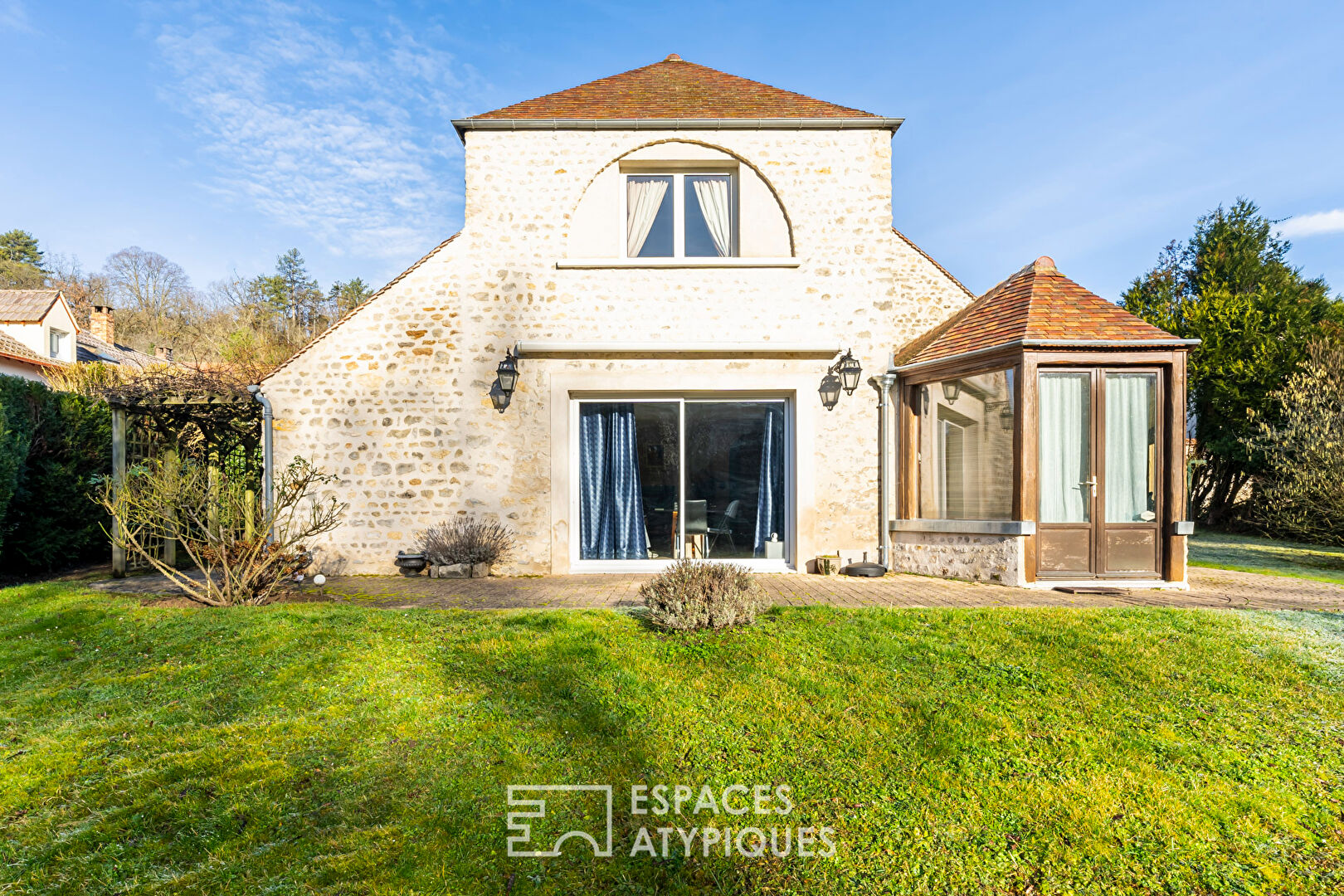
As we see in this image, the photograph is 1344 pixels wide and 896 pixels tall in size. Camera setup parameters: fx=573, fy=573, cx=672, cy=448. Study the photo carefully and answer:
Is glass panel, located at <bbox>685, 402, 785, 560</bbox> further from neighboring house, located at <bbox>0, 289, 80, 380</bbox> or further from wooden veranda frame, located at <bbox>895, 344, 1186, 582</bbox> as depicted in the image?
neighboring house, located at <bbox>0, 289, 80, 380</bbox>

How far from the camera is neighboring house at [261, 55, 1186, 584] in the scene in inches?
328

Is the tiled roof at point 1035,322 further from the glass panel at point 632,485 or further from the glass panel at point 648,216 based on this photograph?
the glass panel at point 648,216

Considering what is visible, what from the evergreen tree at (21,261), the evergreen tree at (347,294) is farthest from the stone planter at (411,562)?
the evergreen tree at (21,261)

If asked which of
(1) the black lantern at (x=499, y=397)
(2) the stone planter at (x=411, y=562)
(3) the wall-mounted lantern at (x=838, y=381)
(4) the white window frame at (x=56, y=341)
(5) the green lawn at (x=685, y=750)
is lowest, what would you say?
(5) the green lawn at (x=685, y=750)

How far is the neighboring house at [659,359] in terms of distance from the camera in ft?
27.4

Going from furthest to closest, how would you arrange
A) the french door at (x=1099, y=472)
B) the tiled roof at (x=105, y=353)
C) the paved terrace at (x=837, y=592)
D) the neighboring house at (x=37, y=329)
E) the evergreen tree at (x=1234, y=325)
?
the tiled roof at (x=105, y=353) → the neighboring house at (x=37, y=329) → the evergreen tree at (x=1234, y=325) → the french door at (x=1099, y=472) → the paved terrace at (x=837, y=592)

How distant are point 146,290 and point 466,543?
3507cm

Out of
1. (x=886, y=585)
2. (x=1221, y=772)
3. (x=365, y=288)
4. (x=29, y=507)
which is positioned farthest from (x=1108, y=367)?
(x=365, y=288)

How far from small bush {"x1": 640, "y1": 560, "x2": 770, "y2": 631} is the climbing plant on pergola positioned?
6267mm

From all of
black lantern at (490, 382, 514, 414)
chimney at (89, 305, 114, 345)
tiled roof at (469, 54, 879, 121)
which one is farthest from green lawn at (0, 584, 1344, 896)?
chimney at (89, 305, 114, 345)

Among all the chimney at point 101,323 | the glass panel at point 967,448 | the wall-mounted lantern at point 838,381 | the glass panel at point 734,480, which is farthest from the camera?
the chimney at point 101,323

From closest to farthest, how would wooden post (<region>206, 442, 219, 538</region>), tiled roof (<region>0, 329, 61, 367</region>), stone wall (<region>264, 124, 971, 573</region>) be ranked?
wooden post (<region>206, 442, 219, 538</region>)
stone wall (<region>264, 124, 971, 573</region>)
tiled roof (<region>0, 329, 61, 367</region>)

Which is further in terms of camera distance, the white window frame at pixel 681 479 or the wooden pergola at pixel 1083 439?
the white window frame at pixel 681 479

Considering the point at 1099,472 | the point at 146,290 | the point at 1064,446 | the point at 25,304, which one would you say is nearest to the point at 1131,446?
the point at 1099,472
